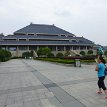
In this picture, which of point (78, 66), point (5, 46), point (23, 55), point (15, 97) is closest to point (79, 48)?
point (23, 55)

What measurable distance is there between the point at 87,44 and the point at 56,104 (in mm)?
82510

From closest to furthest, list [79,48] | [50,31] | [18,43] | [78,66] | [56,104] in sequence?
[56,104] < [78,66] < [18,43] < [79,48] < [50,31]

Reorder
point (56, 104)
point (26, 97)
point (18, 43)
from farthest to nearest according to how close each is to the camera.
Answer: point (18, 43), point (26, 97), point (56, 104)

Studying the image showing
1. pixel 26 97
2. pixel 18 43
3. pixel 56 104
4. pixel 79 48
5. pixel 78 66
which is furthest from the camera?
pixel 79 48

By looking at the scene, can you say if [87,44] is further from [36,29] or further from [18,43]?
[18,43]

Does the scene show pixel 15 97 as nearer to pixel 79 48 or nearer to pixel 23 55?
pixel 23 55

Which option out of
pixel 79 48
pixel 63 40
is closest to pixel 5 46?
pixel 63 40

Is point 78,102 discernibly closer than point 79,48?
Yes

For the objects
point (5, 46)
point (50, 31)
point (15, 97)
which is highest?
point (50, 31)

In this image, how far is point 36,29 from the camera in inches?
3607

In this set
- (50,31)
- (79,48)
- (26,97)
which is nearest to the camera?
(26,97)

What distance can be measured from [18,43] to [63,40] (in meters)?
20.7

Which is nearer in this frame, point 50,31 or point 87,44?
point 87,44

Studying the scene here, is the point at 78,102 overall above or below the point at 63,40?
below
